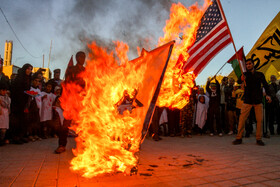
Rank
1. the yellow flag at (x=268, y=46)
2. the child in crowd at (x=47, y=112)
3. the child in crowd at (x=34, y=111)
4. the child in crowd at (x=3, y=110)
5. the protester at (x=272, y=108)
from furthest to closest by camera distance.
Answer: the yellow flag at (x=268, y=46)
the protester at (x=272, y=108)
the child in crowd at (x=47, y=112)
the child in crowd at (x=34, y=111)
the child in crowd at (x=3, y=110)

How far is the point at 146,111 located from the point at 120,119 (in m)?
0.47

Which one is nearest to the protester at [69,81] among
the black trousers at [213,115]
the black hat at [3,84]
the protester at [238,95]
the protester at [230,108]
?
the black hat at [3,84]

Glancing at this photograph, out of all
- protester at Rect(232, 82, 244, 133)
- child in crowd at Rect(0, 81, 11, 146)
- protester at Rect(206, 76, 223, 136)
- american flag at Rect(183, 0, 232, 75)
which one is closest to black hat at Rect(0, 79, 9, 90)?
child in crowd at Rect(0, 81, 11, 146)

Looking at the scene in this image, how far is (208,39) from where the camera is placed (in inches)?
237

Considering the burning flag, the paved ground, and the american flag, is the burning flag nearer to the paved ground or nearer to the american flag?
the paved ground

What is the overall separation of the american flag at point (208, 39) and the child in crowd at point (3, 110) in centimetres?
A: 544

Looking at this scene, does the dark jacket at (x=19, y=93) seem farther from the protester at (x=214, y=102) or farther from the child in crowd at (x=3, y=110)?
Answer: the protester at (x=214, y=102)

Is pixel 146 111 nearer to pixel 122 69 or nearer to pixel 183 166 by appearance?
pixel 122 69

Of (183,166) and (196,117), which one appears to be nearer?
(183,166)

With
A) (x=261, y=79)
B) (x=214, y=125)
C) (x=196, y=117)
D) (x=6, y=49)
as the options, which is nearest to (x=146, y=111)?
(x=261, y=79)

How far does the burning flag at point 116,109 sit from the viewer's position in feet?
9.47

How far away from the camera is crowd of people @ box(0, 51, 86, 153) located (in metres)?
5.55

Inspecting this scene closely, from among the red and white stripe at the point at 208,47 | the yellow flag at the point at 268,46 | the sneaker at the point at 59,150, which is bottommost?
the sneaker at the point at 59,150

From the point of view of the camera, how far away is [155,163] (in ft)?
11.7
